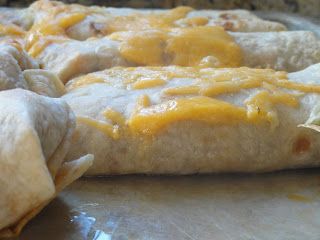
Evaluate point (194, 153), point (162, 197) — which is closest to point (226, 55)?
point (194, 153)

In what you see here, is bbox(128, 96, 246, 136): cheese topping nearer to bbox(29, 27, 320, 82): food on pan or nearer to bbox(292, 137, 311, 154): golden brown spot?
bbox(292, 137, 311, 154): golden brown spot

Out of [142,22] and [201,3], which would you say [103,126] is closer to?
[142,22]

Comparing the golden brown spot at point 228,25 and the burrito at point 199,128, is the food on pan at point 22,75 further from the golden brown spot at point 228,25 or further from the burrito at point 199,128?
the golden brown spot at point 228,25

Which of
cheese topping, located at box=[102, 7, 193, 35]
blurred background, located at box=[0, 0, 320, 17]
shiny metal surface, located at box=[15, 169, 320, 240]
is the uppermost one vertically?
cheese topping, located at box=[102, 7, 193, 35]

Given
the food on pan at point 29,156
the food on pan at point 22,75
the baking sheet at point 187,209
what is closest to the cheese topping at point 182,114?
the baking sheet at point 187,209

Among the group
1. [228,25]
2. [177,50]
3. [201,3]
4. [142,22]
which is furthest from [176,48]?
[201,3]

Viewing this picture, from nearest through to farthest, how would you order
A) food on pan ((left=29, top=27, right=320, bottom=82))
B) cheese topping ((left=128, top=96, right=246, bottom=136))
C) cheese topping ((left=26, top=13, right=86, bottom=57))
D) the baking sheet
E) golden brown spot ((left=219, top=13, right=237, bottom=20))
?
the baking sheet → cheese topping ((left=128, top=96, right=246, bottom=136)) → food on pan ((left=29, top=27, right=320, bottom=82)) → cheese topping ((left=26, top=13, right=86, bottom=57)) → golden brown spot ((left=219, top=13, right=237, bottom=20))

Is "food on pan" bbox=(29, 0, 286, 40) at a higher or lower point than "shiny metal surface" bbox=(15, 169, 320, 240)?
higher

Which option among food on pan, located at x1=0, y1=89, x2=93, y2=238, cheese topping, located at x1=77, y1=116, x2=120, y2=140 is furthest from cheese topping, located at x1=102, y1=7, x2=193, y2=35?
food on pan, located at x1=0, y1=89, x2=93, y2=238
